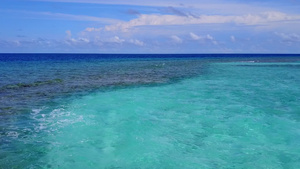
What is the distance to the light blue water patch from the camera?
9414mm

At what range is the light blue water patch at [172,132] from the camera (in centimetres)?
941

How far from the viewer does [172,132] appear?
12375 mm

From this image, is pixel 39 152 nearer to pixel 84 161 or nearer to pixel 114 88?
pixel 84 161

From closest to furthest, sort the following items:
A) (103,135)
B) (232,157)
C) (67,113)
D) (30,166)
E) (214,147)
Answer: (30,166) → (232,157) → (214,147) → (103,135) → (67,113)

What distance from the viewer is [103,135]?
12055 millimetres

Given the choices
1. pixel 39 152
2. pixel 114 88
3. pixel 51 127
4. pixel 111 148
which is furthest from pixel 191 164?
pixel 114 88

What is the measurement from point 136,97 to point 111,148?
1049 centimetres

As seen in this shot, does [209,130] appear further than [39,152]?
Yes

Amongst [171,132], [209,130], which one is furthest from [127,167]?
[209,130]

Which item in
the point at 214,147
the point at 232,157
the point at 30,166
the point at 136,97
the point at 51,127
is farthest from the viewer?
the point at 136,97

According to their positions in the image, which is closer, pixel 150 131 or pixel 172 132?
pixel 172 132

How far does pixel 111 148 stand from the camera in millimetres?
10555

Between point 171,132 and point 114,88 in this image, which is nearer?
point 171,132

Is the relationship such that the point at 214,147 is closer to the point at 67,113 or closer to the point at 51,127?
the point at 51,127
